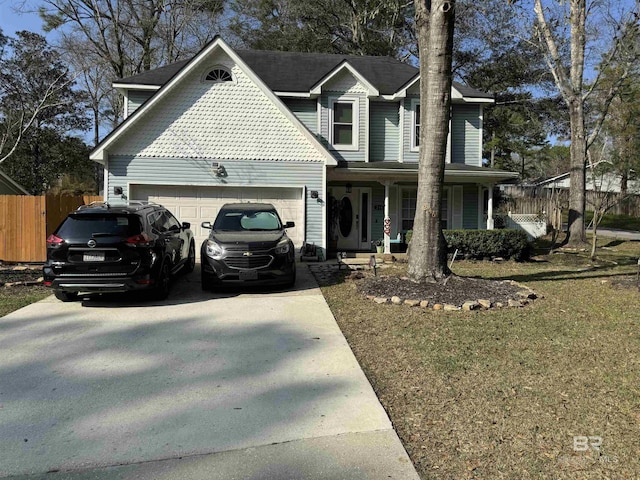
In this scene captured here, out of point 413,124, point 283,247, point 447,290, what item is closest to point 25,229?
point 283,247

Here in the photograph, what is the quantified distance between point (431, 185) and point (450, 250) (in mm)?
5683

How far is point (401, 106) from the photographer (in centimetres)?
1558

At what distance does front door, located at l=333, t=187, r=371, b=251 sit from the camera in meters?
16.1

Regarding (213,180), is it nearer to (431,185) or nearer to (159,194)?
(159,194)

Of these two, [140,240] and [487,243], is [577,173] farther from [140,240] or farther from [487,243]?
[140,240]

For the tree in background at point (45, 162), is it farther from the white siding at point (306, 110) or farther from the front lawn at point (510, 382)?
the front lawn at point (510, 382)

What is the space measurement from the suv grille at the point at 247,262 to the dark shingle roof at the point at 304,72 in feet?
28.0

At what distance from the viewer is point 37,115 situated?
26547 mm

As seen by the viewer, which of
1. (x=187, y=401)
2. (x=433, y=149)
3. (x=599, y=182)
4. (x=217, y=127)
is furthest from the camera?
(x=599, y=182)

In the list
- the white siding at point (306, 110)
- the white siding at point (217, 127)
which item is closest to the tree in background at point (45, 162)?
the white siding at point (217, 127)

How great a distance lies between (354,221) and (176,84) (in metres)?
7.47

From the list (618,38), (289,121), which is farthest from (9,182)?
(618,38)

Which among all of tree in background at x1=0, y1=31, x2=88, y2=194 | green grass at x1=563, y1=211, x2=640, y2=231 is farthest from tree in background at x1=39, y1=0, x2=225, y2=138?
green grass at x1=563, y1=211, x2=640, y2=231

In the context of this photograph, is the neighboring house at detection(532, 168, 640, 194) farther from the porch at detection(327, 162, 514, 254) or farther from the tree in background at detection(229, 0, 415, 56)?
the tree in background at detection(229, 0, 415, 56)
